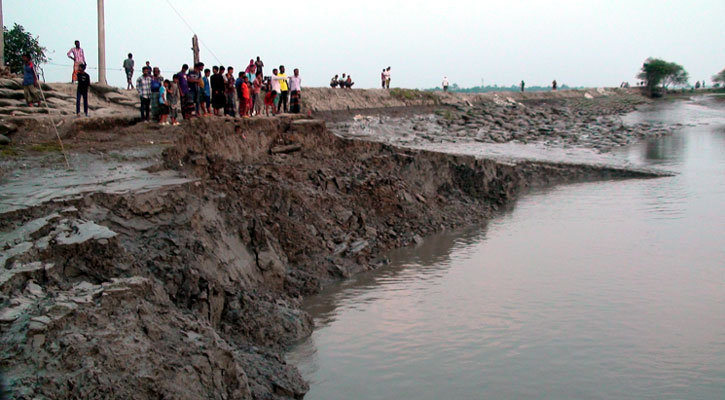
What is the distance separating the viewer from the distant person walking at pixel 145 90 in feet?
42.9

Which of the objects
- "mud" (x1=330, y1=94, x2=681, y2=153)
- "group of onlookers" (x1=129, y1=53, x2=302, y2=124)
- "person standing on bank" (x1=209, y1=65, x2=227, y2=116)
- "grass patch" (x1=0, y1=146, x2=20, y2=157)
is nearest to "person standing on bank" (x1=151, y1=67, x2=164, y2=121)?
"group of onlookers" (x1=129, y1=53, x2=302, y2=124)

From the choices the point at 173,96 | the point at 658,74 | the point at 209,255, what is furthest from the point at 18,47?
the point at 658,74

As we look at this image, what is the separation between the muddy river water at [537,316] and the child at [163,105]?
5636 millimetres

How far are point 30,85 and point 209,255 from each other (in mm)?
8133

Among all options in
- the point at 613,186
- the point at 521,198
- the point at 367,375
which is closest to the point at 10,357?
the point at 367,375

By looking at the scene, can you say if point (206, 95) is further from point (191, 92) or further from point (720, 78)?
point (720, 78)

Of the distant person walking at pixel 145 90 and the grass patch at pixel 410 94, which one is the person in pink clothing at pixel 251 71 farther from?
the grass patch at pixel 410 94

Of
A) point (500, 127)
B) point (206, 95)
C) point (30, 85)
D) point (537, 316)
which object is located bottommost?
point (537, 316)

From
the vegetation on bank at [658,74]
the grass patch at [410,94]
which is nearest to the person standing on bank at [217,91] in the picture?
the grass patch at [410,94]

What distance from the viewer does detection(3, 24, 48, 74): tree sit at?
17328 mm

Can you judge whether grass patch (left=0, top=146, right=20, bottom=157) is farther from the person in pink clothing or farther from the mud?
the mud

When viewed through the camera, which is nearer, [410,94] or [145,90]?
[145,90]

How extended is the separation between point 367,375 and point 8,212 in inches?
163

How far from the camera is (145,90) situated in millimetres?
13117
